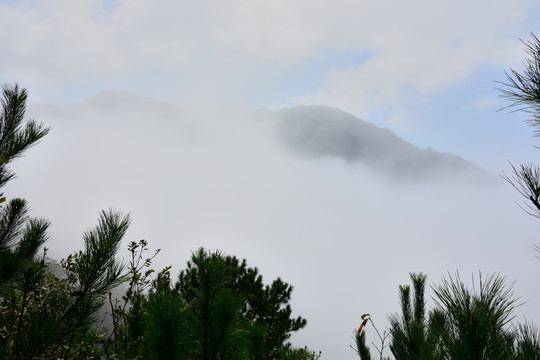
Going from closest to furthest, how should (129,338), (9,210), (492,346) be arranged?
(492,346), (129,338), (9,210)

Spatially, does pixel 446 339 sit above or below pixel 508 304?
below

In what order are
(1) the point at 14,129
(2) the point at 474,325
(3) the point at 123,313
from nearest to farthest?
(2) the point at 474,325
(3) the point at 123,313
(1) the point at 14,129

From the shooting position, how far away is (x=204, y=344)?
5.69 feet

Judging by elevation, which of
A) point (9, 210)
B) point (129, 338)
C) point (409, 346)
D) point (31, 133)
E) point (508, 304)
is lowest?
point (129, 338)

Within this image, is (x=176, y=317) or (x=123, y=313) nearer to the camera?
(x=176, y=317)

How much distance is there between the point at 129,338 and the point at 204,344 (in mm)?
1691

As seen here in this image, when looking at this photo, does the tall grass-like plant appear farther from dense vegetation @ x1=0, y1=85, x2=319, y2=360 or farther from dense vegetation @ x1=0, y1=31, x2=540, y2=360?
dense vegetation @ x1=0, y1=85, x2=319, y2=360

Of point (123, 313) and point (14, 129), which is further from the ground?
point (14, 129)

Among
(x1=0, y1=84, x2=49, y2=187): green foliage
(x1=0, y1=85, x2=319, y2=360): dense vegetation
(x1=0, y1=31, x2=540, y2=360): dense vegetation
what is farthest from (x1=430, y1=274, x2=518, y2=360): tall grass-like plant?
(x1=0, y1=84, x2=49, y2=187): green foliage

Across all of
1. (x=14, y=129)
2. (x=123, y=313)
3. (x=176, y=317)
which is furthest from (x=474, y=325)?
(x=14, y=129)

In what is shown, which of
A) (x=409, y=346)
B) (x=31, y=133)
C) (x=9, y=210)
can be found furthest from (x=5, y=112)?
(x=409, y=346)

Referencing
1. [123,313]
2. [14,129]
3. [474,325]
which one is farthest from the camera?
[14,129]

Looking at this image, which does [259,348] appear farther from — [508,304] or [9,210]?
[9,210]

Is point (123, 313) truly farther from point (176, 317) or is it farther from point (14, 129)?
point (14, 129)
